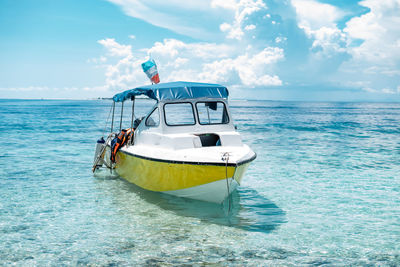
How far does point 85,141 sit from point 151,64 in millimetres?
13905

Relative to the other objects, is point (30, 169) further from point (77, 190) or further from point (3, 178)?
point (77, 190)

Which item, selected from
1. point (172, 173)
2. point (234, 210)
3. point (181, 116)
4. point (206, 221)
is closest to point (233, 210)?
point (234, 210)

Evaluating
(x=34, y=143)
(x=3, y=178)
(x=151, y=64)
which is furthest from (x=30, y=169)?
(x=34, y=143)

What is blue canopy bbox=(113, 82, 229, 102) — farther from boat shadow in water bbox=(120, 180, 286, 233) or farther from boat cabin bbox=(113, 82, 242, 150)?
boat shadow in water bbox=(120, 180, 286, 233)

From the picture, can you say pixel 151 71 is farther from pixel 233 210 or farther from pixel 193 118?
pixel 233 210

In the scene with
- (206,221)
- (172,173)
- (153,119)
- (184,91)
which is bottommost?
(206,221)

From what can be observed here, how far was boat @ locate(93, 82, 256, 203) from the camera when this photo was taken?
7.83 m

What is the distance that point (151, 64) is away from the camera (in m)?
11.4

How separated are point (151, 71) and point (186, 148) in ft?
12.3

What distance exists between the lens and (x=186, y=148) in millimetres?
8734

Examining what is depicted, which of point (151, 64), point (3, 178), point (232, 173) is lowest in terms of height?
point (3, 178)

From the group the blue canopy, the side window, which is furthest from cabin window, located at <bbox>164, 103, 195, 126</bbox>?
the blue canopy

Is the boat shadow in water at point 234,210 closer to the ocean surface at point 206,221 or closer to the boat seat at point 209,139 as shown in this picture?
the ocean surface at point 206,221

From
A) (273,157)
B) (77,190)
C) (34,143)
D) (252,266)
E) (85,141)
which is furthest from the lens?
(85,141)
